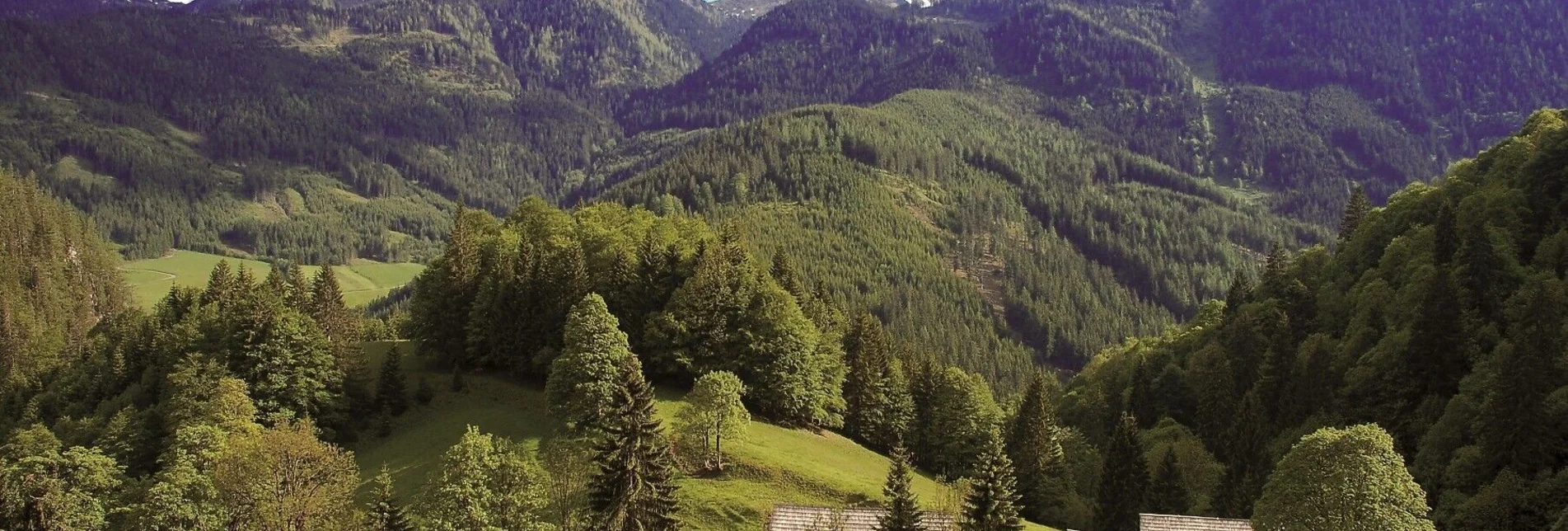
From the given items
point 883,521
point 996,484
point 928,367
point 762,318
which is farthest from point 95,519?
point 928,367

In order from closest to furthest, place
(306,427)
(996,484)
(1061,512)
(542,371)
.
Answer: (996,484) → (306,427) → (1061,512) → (542,371)

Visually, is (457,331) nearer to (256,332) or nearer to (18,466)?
(256,332)

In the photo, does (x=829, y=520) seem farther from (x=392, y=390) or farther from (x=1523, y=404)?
(x=392, y=390)

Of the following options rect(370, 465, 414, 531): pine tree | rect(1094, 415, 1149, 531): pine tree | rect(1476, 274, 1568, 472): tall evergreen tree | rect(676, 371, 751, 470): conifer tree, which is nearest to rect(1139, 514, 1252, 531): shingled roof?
rect(1476, 274, 1568, 472): tall evergreen tree

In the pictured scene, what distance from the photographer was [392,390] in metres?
107

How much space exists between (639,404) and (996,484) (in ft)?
71.9

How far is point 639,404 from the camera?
6341 cm

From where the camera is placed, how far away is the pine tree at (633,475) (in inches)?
2464

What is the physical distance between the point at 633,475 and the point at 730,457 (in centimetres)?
2168

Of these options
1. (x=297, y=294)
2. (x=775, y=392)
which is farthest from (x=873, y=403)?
(x=297, y=294)

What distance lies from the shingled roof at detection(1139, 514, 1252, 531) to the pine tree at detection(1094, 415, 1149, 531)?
21962mm

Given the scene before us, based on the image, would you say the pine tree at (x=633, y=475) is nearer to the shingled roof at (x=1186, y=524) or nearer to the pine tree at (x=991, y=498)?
the pine tree at (x=991, y=498)

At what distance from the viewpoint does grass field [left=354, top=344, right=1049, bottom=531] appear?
3034 inches

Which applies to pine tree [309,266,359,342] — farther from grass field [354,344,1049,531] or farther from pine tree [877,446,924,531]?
pine tree [877,446,924,531]
